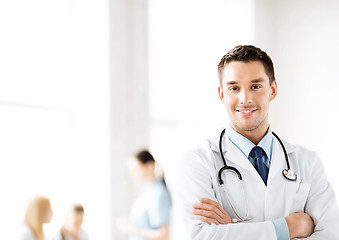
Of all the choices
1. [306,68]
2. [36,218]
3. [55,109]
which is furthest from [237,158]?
[306,68]

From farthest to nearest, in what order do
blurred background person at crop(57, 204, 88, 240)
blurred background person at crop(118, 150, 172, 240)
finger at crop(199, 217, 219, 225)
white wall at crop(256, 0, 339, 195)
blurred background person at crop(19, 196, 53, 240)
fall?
white wall at crop(256, 0, 339, 195) < blurred background person at crop(118, 150, 172, 240) < blurred background person at crop(57, 204, 88, 240) < blurred background person at crop(19, 196, 53, 240) < finger at crop(199, 217, 219, 225)

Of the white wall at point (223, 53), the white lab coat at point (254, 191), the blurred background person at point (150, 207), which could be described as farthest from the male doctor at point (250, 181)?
the white wall at point (223, 53)

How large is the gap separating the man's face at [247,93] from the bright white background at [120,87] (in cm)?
195

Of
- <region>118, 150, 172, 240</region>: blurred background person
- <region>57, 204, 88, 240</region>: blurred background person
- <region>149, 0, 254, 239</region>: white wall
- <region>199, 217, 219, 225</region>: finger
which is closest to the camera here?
<region>199, 217, 219, 225</region>: finger

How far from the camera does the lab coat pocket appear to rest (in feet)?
5.51

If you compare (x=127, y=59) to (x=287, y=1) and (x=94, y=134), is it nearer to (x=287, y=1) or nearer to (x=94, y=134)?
(x=94, y=134)

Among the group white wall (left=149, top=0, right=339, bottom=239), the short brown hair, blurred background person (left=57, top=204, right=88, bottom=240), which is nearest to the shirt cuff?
the short brown hair

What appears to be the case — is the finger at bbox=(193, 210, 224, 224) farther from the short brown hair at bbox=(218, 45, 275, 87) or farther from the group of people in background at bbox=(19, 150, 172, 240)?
the group of people in background at bbox=(19, 150, 172, 240)

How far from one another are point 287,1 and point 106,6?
252 cm

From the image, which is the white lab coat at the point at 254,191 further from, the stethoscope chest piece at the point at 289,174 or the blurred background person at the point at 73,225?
the blurred background person at the point at 73,225

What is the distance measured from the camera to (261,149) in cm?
174

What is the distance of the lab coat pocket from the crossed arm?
0.15 ft

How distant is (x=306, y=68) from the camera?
532 cm

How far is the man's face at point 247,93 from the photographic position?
1615 millimetres
